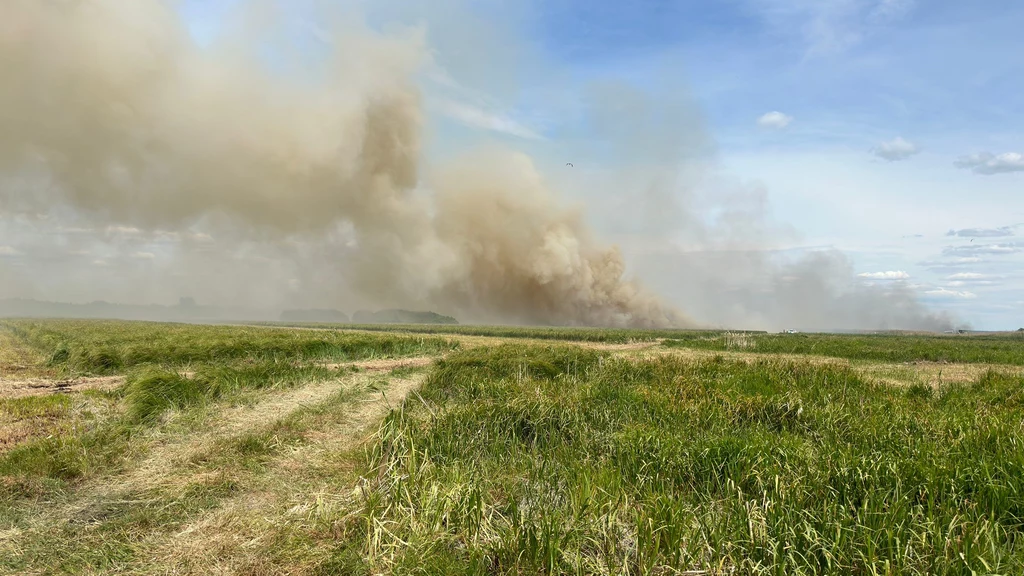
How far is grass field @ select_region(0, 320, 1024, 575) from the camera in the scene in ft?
13.4

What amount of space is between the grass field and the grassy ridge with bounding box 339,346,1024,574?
0.03 m

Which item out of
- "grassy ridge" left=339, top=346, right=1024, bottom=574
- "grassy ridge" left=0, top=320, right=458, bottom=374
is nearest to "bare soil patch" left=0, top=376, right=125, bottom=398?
"grassy ridge" left=0, top=320, right=458, bottom=374

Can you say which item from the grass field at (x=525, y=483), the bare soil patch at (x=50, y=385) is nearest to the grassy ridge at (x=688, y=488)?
the grass field at (x=525, y=483)

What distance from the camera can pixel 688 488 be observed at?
18.6 feet

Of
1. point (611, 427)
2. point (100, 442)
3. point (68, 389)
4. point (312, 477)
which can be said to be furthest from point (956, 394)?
point (68, 389)

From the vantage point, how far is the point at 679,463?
5.90 m

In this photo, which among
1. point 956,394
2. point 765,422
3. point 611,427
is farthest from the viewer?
point 956,394

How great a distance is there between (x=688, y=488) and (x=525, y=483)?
1.73 meters

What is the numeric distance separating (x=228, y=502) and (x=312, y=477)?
103 centimetres

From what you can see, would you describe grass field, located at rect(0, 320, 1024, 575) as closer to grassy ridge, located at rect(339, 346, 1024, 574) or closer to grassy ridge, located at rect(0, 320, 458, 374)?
grassy ridge, located at rect(339, 346, 1024, 574)

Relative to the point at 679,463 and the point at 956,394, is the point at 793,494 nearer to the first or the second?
the point at 679,463

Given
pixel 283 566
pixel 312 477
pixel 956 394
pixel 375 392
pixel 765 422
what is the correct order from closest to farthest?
pixel 283 566
pixel 312 477
pixel 765 422
pixel 956 394
pixel 375 392

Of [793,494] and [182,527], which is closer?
[793,494]

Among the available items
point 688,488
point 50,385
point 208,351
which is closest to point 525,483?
point 688,488
